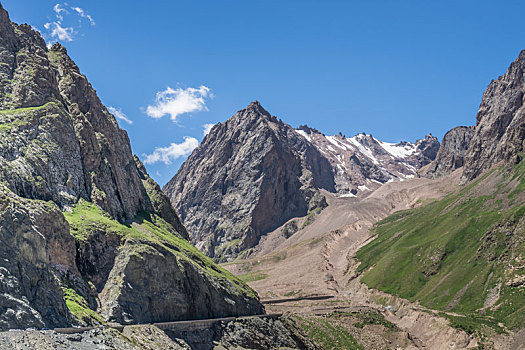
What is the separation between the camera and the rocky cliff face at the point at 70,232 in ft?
154

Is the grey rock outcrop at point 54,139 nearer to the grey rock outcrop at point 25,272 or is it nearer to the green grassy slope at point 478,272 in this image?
the grey rock outcrop at point 25,272

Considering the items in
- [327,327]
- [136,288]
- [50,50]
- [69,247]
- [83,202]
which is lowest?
[327,327]

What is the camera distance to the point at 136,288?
2559 inches

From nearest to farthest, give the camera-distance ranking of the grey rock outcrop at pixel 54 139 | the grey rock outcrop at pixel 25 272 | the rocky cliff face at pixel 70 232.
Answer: the grey rock outcrop at pixel 25 272
the rocky cliff face at pixel 70 232
the grey rock outcrop at pixel 54 139

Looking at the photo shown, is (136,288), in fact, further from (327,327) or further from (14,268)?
(327,327)

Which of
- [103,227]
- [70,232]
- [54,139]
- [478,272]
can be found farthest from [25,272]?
[478,272]

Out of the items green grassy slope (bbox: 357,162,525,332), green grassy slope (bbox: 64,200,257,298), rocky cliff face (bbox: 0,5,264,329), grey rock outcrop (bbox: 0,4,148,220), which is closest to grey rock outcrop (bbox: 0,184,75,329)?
rocky cliff face (bbox: 0,5,264,329)

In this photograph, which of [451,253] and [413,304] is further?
[451,253]

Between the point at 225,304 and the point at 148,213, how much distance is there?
115 feet

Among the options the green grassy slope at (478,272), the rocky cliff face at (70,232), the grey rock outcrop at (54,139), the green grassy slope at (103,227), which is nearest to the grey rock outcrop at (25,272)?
the rocky cliff face at (70,232)

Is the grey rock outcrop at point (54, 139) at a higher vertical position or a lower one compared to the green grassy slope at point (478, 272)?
higher

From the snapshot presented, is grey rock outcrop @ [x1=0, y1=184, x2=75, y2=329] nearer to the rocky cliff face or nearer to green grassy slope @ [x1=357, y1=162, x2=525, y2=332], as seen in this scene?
the rocky cliff face

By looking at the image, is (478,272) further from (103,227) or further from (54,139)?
(54,139)

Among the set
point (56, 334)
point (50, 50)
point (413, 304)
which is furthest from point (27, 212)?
point (413, 304)
